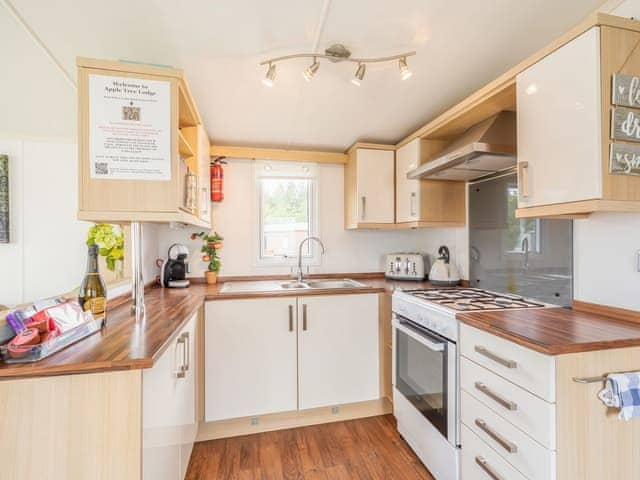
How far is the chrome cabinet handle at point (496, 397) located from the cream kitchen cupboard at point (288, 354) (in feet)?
3.26

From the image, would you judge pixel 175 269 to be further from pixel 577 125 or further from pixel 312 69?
pixel 577 125

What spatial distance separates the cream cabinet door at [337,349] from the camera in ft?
6.98

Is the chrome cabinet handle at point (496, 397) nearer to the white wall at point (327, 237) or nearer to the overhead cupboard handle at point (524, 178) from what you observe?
the overhead cupboard handle at point (524, 178)

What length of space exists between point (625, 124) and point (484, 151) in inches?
21.1

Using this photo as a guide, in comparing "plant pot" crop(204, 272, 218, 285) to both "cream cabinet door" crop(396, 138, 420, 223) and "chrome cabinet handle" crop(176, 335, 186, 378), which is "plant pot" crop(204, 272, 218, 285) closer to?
"chrome cabinet handle" crop(176, 335, 186, 378)

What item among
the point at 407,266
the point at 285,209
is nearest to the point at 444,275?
the point at 407,266

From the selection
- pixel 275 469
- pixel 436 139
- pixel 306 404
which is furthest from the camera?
pixel 436 139

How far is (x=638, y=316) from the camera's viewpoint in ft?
4.10

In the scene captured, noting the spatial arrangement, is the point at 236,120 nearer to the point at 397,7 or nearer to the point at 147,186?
the point at 147,186

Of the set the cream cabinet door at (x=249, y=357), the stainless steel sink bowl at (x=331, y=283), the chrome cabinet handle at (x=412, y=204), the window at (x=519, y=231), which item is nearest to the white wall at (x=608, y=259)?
the window at (x=519, y=231)

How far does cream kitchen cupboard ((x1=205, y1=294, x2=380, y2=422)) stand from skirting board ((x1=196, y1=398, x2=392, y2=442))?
0.20 feet

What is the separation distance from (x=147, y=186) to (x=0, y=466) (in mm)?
953

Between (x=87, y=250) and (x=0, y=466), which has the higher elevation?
(x=87, y=250)

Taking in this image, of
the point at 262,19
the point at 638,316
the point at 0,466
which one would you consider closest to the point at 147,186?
the point at 262,19
